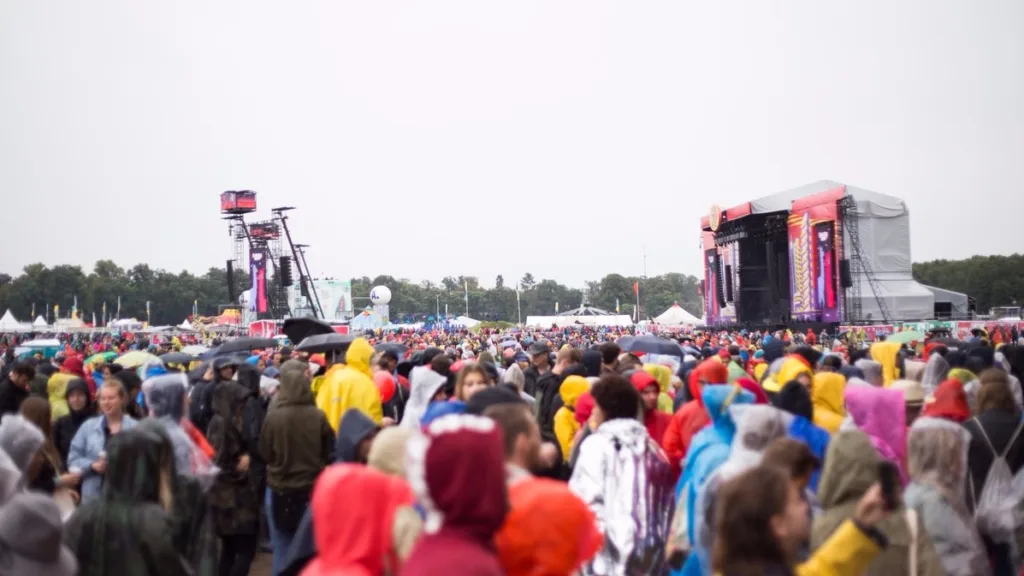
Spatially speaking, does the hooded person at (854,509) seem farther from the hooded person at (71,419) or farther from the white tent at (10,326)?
the white tent at (10,326)

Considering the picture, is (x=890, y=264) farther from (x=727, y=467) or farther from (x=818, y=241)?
(x=727, y=467)

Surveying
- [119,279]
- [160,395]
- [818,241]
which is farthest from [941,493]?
[119,279]

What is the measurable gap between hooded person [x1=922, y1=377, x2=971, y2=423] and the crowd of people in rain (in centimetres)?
1

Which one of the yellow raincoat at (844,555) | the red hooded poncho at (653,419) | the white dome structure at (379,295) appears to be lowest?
the yellow raincoat at (844,555)

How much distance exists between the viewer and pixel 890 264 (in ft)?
133

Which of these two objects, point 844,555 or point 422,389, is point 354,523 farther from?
point 422,389

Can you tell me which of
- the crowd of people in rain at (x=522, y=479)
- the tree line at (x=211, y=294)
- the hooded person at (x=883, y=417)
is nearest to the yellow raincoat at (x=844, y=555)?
the crowd of people in rain at (x=522, y=479)

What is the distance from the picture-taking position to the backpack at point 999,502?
216 inches

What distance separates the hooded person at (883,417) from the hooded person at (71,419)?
5.52 m

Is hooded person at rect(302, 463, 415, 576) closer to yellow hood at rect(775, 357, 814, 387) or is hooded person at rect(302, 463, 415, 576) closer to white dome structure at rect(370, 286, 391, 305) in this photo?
yellow hood at rect(775, 357, 814, 387)

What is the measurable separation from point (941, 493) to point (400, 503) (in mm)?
2644

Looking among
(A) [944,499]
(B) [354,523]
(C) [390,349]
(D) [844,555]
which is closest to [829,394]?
(A) [944,499]

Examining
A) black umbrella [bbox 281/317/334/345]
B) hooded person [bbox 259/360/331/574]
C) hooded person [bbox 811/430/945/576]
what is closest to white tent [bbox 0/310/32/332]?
black umbrella [bbox 281/317/334/345]

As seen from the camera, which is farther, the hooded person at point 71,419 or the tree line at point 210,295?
the tree line at point 210,295
